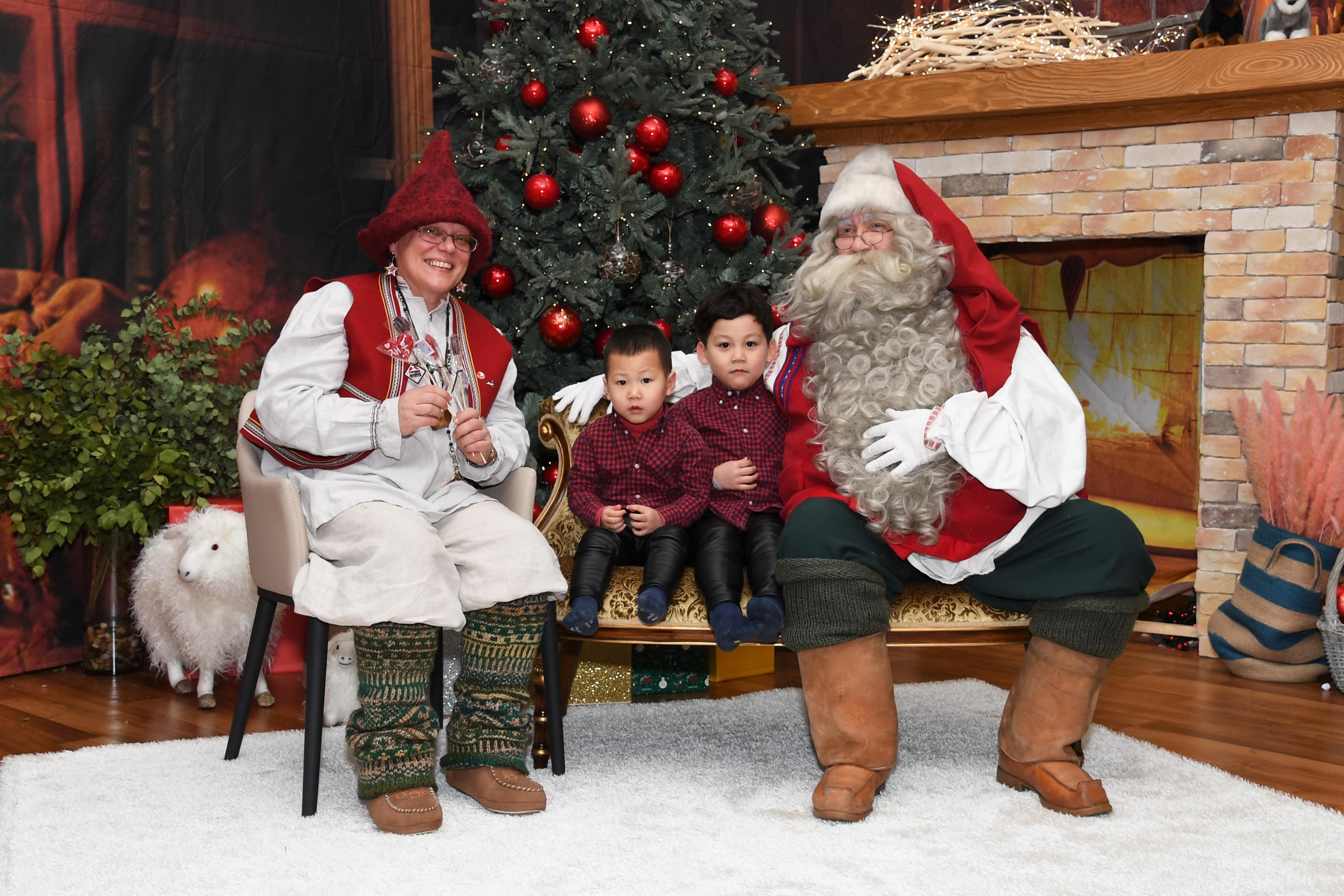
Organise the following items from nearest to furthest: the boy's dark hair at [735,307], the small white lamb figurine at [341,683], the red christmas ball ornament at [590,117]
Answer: the boy's dark hair at [735,307] → the small white lamb figurine at [341,683] → the red christmas ball ornament at [590,117]

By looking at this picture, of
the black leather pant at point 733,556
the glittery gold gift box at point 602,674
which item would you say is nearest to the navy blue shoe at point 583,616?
the black leather pant at point 733,556

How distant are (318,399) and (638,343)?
0.86 meters

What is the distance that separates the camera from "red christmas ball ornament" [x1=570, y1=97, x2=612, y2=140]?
13.0 ft

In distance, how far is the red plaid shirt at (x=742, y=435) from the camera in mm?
3172

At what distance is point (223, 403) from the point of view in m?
4.06

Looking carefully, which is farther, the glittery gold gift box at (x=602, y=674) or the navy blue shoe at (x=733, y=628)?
the glittery gold gift box at (x=602, y=674)

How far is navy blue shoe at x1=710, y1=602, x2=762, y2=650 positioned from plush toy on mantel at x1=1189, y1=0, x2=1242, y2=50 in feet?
9.05

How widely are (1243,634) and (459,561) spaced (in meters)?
2.65

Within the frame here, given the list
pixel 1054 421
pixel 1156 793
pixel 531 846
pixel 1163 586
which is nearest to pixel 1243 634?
pixel 1163 586

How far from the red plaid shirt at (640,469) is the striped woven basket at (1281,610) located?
197 centimetres

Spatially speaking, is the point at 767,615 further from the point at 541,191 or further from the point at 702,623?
the point at 541,191

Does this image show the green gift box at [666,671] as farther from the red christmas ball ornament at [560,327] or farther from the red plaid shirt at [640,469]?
the red christmas ball ornament at [560,327]

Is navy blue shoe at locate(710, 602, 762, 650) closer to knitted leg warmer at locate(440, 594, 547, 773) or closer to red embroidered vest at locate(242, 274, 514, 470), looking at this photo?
knitted leg warmer at locate(440, 594, 547, 773)

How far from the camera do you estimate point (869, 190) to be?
9.75ft
